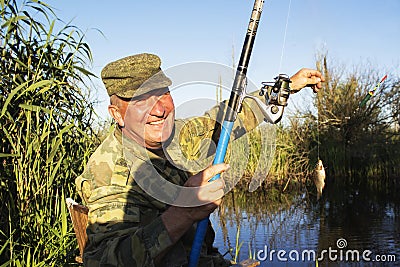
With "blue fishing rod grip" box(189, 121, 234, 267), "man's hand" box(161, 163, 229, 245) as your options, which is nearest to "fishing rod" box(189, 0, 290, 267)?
"blue fishing rod grip" box(189, 121, 234, 267)

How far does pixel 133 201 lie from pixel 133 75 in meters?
0.58

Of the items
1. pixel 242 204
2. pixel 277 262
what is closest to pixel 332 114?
pixel 242 204

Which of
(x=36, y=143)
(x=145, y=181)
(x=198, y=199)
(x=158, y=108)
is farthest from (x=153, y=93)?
(x=36, y=143)

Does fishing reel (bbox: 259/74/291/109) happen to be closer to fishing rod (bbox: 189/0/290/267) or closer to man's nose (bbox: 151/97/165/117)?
fishing rod (bbox: 189/0/290/267)

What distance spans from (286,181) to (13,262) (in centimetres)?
967

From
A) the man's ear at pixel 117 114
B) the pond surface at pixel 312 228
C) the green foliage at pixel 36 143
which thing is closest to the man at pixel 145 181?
the man's ear at pixel 117 114

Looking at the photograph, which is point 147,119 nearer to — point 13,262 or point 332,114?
point 13,262

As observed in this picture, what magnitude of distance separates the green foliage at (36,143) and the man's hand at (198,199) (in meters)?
2.23

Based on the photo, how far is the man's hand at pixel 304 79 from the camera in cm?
230

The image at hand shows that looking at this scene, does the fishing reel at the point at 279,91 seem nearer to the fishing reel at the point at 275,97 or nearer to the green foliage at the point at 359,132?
the fishing reel at the point at 275,97

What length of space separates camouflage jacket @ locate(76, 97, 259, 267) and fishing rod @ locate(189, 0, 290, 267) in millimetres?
A: 144

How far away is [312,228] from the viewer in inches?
316

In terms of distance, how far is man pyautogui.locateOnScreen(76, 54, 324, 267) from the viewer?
1.54 metres

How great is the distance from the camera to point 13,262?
345 centimetres
